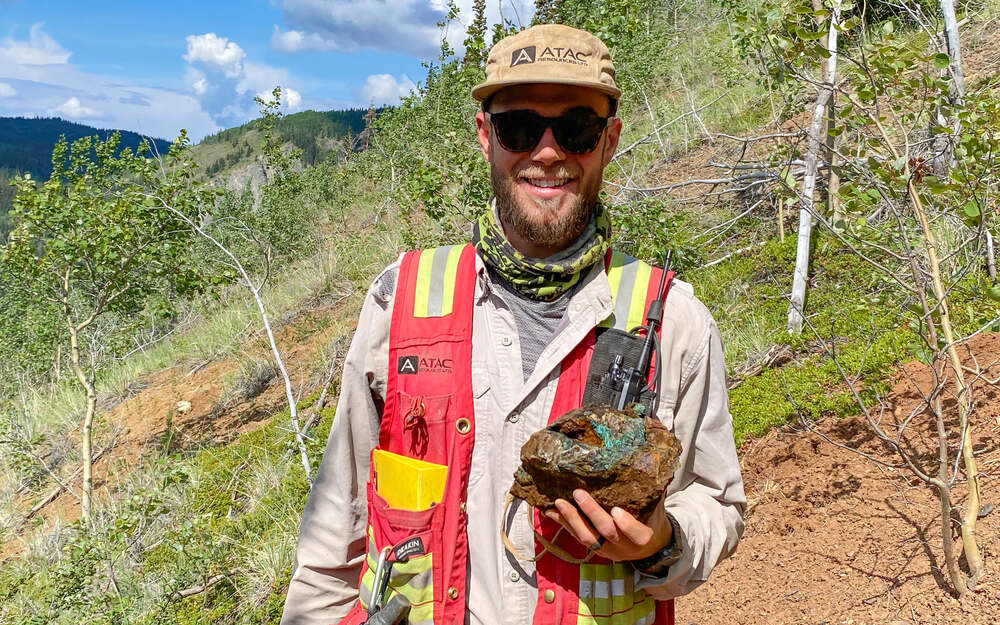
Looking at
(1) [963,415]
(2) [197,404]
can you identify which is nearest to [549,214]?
(1) [963,415]

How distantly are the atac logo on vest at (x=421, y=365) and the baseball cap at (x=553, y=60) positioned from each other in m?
0.69

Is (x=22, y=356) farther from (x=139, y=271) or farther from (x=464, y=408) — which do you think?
(x=464, y=408)

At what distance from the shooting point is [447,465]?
157 centimetres

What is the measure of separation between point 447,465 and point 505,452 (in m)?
0.14

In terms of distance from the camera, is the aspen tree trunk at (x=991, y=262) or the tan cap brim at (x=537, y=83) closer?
the tan cap brim at (x=537, y=83)

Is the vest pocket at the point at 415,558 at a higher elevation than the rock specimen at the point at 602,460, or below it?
below

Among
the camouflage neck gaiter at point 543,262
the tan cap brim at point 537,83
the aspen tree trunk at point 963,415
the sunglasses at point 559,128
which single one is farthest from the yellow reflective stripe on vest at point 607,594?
the aspen tree trunk at point 963,415

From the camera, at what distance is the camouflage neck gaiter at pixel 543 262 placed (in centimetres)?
168

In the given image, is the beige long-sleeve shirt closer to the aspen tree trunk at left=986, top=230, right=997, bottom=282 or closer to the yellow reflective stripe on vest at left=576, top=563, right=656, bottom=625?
the yellow reflective stripe on vest at left=576, top=563, right=656, bottom=625

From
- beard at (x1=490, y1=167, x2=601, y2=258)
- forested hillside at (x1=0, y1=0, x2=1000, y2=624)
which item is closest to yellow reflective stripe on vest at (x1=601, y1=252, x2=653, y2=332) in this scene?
beard at (x1=490, y1=167, x2=601, y2=258)

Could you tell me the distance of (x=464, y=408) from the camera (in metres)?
1.59

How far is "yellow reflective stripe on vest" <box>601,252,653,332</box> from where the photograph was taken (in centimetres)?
163

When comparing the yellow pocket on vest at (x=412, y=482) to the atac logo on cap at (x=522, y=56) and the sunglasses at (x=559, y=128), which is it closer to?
the sunglasses at (x=559, y=128)

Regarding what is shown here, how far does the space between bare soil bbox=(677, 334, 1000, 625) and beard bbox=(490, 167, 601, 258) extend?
2.28m
